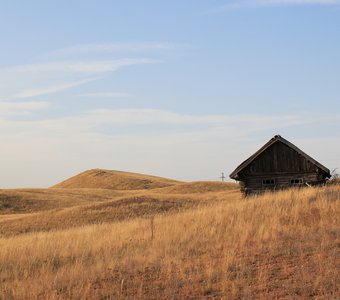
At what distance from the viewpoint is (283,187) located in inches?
1251

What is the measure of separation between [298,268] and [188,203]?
3143 centimetres

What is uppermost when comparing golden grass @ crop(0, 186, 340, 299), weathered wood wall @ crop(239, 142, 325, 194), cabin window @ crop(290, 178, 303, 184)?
weathered wood wall @ crop(239, 142, 325, 194)

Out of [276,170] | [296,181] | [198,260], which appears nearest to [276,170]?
[276,170]

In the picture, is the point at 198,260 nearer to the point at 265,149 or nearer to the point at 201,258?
the point at 201,258

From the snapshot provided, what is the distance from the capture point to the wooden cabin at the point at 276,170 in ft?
103

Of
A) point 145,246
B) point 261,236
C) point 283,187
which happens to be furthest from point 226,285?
point 283,187

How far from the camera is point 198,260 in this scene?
9930 millimetres

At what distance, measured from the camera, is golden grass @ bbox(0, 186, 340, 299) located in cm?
793

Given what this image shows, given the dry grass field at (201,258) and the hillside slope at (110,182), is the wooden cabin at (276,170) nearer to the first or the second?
the dry grass field at (201,258)

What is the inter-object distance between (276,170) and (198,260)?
2293cm

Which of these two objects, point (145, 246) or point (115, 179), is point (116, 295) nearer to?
point (145, 246)

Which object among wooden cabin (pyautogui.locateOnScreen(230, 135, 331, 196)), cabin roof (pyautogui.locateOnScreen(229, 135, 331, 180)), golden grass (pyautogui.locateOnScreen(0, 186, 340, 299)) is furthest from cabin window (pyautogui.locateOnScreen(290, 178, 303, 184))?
golden grass (pyautogui.locateOnScreen(0, 186, 340, 299))

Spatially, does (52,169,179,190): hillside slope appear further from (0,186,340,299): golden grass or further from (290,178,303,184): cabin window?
(0,186,340,299): golden grass

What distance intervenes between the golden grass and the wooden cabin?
1476 cm
